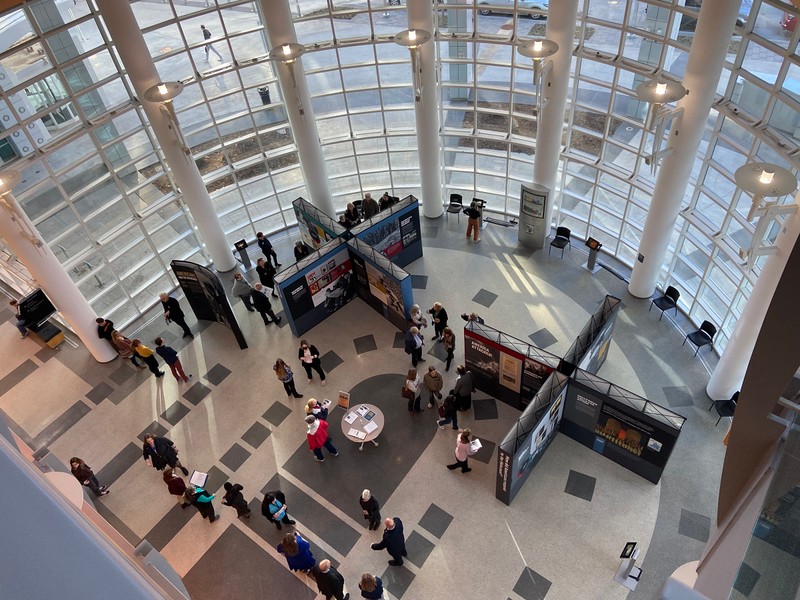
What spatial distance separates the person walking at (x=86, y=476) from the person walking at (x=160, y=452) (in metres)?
1.04

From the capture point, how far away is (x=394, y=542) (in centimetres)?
1020

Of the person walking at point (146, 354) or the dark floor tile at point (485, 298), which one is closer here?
the person walking at point (146, 354)

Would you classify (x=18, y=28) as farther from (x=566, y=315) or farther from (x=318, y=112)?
(x=566, y=315)

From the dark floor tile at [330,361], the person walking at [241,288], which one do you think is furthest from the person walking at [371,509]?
the person walking at [241,288]

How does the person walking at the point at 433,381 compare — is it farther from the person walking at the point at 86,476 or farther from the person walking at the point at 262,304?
the person walking at the point at 86,476

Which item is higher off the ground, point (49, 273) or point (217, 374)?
point (217, 374)

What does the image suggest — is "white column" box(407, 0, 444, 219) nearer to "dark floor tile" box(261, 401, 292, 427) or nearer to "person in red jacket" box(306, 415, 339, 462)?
"dark floor tile" box(261, 401, 292, 427)

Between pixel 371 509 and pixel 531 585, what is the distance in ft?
9.92

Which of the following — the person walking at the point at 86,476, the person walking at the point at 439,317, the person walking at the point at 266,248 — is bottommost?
the person walking at the point at 86,476

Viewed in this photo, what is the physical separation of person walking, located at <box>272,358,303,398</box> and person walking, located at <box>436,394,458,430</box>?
3.35m

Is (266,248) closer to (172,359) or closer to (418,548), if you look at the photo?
(172,359)

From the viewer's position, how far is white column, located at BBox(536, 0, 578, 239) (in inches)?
512

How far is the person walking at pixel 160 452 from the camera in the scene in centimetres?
1198

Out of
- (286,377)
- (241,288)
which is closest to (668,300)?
(286,377)
